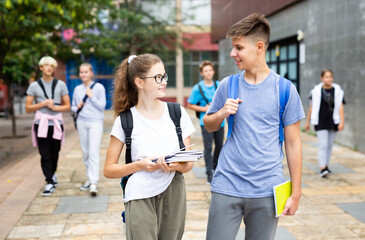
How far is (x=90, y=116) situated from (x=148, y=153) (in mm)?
3668

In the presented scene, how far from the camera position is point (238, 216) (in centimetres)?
258

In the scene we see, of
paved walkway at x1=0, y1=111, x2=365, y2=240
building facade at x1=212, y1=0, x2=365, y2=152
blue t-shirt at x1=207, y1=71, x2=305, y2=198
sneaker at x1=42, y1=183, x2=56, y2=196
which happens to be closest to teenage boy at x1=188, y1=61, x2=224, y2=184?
paved walkway at x1=0, y1=111, x2=365, y2=240

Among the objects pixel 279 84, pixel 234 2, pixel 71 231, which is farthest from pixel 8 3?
pixel 234 2

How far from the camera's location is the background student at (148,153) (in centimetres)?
260

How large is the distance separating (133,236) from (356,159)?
7336 millimetres

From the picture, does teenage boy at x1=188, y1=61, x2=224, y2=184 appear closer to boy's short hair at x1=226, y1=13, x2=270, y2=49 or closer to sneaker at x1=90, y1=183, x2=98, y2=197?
sneaker at x1=90, y1=183, x2=98, y2=197

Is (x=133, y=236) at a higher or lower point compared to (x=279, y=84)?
lower

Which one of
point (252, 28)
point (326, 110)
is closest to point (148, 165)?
point (252, 28)

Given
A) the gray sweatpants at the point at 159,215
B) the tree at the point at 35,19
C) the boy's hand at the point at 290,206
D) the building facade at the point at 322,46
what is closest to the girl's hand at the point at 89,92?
the tree at the point at 35,19

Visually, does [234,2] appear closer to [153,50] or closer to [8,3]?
[153,50]

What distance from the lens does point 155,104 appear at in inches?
108

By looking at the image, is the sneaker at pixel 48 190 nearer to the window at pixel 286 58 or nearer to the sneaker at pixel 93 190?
the sneaker at pixel 93 190

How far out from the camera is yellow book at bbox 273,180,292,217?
2.48 meters

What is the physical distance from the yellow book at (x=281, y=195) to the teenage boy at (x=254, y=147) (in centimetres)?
3
